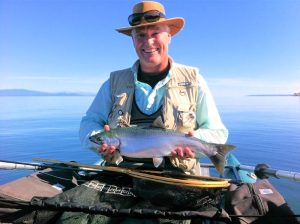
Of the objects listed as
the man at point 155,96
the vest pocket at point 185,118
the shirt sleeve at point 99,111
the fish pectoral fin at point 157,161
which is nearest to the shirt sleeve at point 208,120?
the man at point 155,96

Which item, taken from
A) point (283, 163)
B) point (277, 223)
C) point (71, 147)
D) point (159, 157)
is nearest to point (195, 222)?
point (277, 223)

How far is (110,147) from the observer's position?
14.8ft

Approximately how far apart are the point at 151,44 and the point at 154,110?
0.88 m

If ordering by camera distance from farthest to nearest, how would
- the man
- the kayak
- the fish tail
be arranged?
the man, the fish tail, the kayak

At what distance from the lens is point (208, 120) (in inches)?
192

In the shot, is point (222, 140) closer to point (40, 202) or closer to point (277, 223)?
point (277, 223)

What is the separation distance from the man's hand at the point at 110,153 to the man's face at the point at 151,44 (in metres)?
1.11

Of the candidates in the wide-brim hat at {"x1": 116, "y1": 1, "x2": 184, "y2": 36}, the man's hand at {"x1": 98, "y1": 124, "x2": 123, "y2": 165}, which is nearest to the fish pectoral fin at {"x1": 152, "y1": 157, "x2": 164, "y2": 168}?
the man's hand at {"x1": 98, "y1": 124, "x2": 123, "y2": 165}

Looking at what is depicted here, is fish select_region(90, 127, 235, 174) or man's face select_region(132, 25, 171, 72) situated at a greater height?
man's face select_region(132, 25, 171, 72)

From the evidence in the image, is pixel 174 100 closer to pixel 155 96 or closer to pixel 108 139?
pixel 155 96

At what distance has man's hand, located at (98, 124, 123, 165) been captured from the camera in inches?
177

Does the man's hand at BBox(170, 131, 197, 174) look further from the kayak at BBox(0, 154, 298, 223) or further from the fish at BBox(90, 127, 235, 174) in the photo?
the kayak at BBox(0, 154, 298, 223)

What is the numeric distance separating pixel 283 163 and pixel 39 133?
12.3m

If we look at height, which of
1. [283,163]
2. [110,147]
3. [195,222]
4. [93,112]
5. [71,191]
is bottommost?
[283,163]
